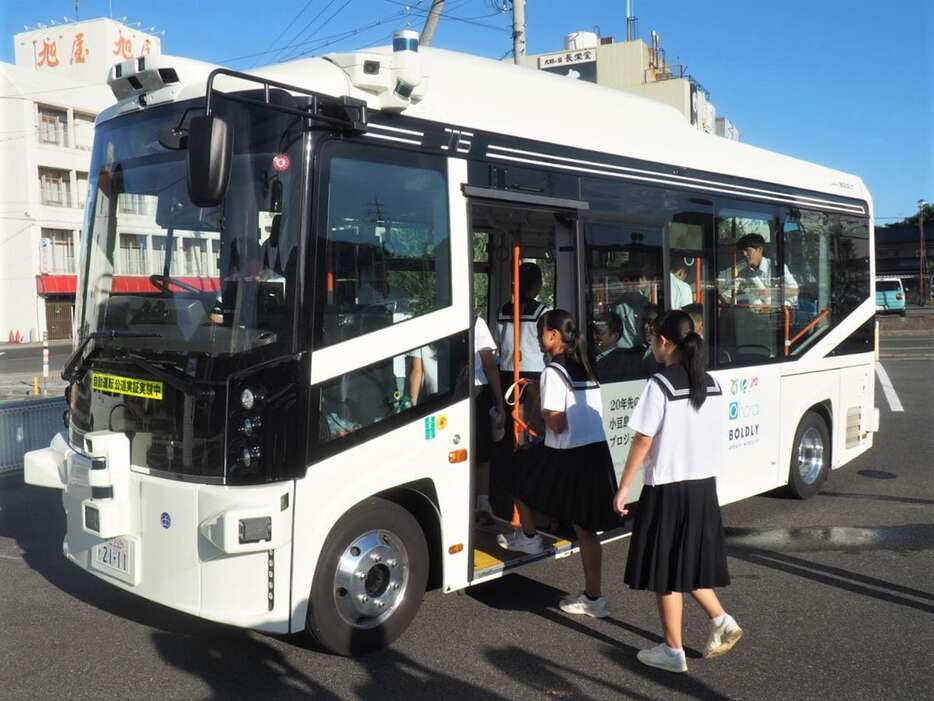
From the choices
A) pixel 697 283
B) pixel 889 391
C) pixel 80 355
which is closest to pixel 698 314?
pixel 697 283

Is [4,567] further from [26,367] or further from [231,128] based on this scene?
[26,367]

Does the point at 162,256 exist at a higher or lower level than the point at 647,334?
higher

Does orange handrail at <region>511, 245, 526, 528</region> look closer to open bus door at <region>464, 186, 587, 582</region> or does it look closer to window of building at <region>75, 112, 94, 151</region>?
open bus door at <region>464, 186, 587, 582</region>

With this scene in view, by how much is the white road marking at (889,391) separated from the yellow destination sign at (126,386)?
13.4m

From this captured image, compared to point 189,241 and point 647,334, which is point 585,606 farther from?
point 189,241

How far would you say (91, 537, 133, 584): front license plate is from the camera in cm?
452

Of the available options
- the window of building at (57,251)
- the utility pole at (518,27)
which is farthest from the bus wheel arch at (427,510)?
the window of building at (57,251)

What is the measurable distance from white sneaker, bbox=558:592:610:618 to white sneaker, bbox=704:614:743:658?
80 centimetres

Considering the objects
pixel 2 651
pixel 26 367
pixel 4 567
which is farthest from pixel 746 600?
pixel 26 367

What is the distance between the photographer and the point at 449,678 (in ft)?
14.8

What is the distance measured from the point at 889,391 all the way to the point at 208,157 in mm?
15902

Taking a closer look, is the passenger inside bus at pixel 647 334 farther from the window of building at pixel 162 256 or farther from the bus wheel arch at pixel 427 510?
the window of building at pixel 162 256

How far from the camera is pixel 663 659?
4.55 m

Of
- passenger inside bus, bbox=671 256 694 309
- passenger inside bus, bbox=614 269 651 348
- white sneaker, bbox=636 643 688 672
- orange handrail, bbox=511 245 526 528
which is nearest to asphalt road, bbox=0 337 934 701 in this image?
white sneaker, bbox=636 643 688 672
